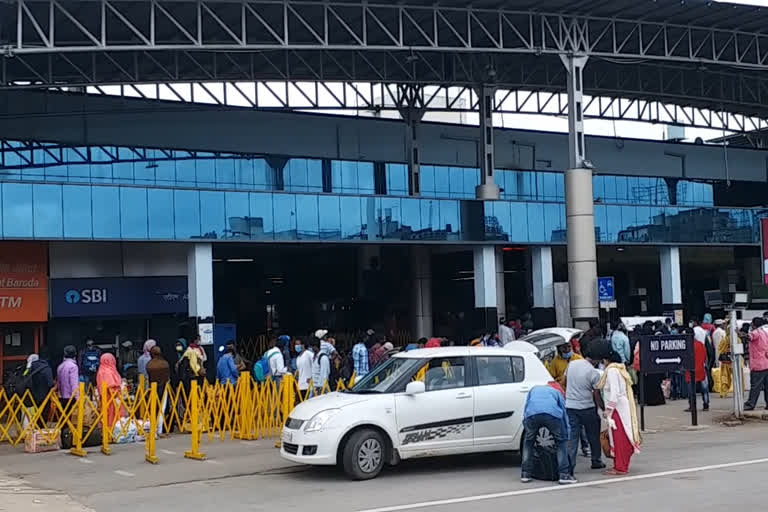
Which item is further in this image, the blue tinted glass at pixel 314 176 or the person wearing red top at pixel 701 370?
the blue tinted glass at pixel 314 176

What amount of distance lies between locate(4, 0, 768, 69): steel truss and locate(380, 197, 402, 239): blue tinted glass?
541 centimetres

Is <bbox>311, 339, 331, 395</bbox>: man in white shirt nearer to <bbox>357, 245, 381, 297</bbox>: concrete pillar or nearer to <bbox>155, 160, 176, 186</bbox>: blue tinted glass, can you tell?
<bbox>155, 160, 176, 186</bbox>: blue tinted glass

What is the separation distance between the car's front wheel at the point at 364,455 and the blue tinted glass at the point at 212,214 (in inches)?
724

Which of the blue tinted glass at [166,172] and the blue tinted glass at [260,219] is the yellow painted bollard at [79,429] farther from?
the blue tinted glass at [166,172]

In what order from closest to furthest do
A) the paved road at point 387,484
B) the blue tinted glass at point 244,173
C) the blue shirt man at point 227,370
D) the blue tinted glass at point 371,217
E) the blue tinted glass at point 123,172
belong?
1. the paved road at point 387,484
2. the blue shirt man at point 227,370
3. the blue tinted glass at point 123,172
4. the blue tinted glass at point 371,217
5. the blue tinted glass at point 244,173

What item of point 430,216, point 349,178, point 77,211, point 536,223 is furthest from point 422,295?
point 77,211

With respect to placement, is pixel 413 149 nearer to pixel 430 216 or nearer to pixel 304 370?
pixel 430 216

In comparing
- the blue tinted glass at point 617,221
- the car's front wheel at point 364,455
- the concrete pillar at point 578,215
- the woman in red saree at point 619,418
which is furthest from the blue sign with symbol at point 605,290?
the car's front wheel at point 364,455

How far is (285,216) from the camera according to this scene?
32.0 meters

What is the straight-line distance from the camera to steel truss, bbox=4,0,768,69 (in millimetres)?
27469

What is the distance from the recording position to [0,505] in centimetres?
1205

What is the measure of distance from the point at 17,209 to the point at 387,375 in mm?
17108

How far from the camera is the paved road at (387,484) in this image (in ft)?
36.7

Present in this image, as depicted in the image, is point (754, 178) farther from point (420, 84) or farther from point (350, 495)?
point (350, 495)
